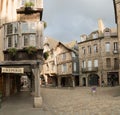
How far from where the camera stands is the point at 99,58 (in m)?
45.3

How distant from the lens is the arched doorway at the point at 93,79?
153ft

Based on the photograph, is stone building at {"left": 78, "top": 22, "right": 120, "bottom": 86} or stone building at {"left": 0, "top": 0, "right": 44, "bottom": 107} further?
stone building at {"left": 78, "top": 22, "right": 120, "bottom": 86}

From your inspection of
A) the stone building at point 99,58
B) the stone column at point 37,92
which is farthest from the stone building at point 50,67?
the stone column at point 37,92

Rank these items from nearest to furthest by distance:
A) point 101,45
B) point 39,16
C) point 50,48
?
point 39,16, point 101,45, point 50,48

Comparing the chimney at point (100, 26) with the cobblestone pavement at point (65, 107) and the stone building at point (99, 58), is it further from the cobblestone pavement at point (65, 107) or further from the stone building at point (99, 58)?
the cobblestone pavement at point (65, 107)

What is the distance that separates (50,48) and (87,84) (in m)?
14.4

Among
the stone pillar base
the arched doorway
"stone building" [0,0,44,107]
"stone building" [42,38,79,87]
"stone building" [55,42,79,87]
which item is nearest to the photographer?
the stone pillar base

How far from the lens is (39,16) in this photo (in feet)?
62.1

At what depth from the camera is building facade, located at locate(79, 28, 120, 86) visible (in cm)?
4385

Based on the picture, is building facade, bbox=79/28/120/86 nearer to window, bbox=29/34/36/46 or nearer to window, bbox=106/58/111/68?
window, bbox=106/58/111/68

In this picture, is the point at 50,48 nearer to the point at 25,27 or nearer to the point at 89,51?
the point at 89,51

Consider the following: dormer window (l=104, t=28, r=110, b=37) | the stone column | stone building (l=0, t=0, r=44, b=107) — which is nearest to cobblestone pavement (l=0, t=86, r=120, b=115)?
the stone column

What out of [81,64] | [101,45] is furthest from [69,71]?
[101,45]

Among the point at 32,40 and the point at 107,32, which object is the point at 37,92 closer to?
the point at 32,40
